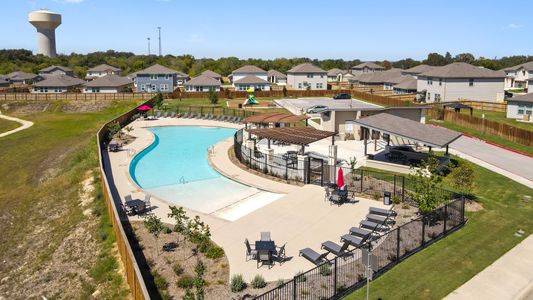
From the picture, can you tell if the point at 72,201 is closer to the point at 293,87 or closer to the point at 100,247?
the point at 100,247

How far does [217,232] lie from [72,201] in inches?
475

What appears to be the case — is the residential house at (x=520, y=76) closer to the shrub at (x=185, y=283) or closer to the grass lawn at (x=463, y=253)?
the grass lawn at (x=463, y=253)

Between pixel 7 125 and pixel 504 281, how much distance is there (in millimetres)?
63319

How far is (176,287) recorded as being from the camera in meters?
15.1

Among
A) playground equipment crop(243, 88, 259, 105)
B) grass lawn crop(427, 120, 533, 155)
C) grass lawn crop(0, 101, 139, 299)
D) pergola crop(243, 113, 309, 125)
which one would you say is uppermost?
playground equipment crop(243, 88, 259, 105)

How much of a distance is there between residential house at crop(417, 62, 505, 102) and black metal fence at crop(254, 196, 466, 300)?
49013 millimetres

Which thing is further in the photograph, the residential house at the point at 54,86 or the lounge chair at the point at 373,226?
the residential house at the point at 54,86

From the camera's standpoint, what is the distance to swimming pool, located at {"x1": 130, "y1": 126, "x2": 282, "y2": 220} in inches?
996

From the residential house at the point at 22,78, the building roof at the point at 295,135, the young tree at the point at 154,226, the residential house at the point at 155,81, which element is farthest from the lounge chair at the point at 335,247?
the residential house at the point at 22,78

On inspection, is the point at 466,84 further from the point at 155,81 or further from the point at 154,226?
the point at 154,226

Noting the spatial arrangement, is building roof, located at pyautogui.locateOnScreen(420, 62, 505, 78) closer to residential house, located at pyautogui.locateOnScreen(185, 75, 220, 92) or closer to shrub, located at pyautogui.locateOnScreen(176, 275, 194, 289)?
residential house, located at pyautogui.locateOnScreen(185, 75, 220, 92)

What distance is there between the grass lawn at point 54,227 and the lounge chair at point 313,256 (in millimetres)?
6611

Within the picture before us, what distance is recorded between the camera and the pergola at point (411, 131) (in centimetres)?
2675

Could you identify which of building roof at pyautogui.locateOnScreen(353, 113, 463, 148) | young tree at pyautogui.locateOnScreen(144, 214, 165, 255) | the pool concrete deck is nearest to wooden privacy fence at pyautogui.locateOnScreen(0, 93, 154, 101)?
the pool concrete deck
